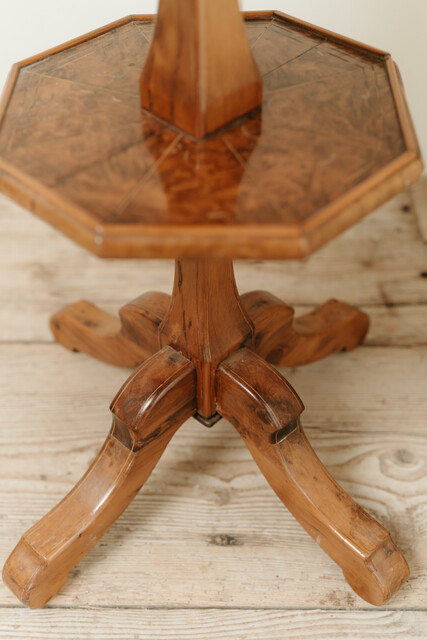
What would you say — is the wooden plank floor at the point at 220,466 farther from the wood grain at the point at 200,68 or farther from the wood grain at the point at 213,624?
the wood grain at the point at 200,68

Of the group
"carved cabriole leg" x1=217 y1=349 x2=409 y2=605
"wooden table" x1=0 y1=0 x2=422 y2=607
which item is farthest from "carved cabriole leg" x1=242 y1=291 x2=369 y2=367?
"carved cabriole leg" x1=217 y1=349 x2=409 y2=605

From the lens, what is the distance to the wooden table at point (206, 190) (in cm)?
63

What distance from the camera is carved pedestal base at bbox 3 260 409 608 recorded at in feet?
2.85

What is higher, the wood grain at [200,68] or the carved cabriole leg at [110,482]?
the wood grain at [200,68]

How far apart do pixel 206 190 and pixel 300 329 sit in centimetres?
54

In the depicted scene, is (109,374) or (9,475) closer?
(9,475)

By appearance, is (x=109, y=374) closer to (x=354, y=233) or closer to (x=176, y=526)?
(x=176, y=526)

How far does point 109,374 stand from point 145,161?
1.87ft

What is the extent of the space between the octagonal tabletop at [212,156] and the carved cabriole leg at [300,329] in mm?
345

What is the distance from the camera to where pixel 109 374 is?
119cm

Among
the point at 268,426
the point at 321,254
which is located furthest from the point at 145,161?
the point at 321,254

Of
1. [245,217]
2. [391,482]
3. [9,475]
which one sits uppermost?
[245,217]

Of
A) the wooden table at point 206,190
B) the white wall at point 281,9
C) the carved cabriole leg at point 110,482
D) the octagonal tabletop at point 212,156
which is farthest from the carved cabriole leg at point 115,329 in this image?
the white wall at point 281,9

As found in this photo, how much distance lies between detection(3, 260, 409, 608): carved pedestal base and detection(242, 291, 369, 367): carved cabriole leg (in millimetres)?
65
